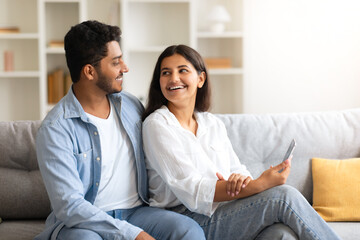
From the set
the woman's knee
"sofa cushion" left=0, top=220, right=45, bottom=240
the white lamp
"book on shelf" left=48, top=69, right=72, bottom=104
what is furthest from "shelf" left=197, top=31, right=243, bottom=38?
the woman's knee

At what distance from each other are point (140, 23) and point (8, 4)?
3.85ft

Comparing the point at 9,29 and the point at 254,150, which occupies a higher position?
the point at 9,29

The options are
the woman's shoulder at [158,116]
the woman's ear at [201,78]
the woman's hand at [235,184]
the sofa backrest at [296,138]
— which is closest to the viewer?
the woman's hand at [235,184]

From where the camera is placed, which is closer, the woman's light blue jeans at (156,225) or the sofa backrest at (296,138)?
the woman's light blue jeans at (156,225)

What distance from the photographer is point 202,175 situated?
6.70 ft

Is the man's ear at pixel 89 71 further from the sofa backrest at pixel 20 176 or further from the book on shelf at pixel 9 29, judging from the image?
the book on shelf at pixel 9 29

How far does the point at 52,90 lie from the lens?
4.62 m

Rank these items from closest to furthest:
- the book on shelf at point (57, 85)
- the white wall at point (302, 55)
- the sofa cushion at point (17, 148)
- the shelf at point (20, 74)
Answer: the sofa cushion at point (17, 148) < the shelf at point (20, 74) < the book on shelf at point (57, 85) < the white wall at point (302, 55)

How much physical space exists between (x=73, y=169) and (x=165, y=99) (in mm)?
554

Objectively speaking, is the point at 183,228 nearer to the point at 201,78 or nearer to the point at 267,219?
the point at 267,219

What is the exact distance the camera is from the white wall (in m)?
4.89

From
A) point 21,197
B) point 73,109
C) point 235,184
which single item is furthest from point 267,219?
point 21,197

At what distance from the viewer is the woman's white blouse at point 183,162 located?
1947 millimetres

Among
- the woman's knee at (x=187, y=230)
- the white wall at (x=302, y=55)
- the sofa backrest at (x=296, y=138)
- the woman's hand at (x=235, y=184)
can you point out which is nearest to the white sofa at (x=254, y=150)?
the sofa backrest at (x=296, y=138)
